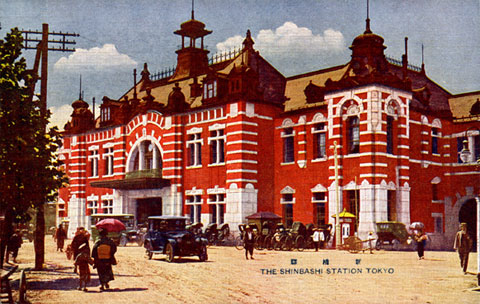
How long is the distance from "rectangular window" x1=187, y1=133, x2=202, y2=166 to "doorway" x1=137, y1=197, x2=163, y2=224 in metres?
4.82

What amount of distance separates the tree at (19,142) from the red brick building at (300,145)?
20439 mm

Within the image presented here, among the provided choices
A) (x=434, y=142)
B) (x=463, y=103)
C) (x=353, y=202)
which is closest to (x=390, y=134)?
(x=353, y=202)

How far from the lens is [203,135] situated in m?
42.3

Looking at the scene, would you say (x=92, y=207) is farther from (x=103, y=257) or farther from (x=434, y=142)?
(x=103, y=257)

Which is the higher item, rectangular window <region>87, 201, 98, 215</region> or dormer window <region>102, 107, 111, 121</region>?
dormer window <region>102, 107, 111, 121</region>

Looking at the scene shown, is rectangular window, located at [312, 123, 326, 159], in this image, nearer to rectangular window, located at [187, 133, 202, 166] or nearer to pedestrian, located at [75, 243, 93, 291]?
rectangular window, located at [187, 133, 202, 166]

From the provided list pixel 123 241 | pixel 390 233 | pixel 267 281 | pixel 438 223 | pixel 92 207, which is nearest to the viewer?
pixel 267 281

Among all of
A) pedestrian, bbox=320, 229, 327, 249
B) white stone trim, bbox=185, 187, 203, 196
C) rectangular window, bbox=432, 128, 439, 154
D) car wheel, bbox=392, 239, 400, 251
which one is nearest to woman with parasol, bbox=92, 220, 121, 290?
pedestrian, bbox=320, 229, 327, 249

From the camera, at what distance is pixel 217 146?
41.2 m

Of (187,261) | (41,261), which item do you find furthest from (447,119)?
(41,261)

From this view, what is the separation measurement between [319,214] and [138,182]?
13927 mm

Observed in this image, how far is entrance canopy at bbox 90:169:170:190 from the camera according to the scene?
142 ft

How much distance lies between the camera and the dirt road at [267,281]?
15.8m

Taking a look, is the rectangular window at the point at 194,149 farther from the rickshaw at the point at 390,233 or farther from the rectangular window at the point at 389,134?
the rickshaw at the point at 390,233
